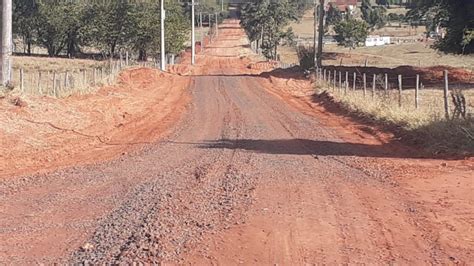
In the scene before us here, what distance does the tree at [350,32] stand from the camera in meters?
98.4

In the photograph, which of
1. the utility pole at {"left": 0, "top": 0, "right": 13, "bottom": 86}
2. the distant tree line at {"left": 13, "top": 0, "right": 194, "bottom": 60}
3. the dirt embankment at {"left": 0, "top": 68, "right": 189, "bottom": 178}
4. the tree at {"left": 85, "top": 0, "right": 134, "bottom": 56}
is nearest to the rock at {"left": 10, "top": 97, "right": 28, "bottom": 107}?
the dirt embankment at {"left": 0, "top": 68, "right": 189, "bottom": 178}

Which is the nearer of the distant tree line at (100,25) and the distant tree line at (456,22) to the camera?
the distant tree line at (456,22)

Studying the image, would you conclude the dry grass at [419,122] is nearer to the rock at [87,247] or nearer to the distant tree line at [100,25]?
the rock at [87,247]

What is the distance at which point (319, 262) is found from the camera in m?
6.06

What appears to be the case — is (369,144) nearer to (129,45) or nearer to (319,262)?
(319,262)

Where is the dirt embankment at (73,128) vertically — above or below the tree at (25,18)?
below

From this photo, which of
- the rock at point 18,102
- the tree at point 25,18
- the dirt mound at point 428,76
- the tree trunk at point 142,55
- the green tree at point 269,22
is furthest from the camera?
the green tree at point 269,22

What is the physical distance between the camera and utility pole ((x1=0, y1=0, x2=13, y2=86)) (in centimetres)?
1620

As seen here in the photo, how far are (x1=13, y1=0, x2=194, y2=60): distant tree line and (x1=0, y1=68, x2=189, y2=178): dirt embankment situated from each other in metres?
36.9

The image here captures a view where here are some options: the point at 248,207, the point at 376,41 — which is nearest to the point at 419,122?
the point at 248,207

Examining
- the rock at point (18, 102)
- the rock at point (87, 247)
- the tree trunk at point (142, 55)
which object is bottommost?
the rock at point (87, 247)

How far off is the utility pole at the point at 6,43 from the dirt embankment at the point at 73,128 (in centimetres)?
87

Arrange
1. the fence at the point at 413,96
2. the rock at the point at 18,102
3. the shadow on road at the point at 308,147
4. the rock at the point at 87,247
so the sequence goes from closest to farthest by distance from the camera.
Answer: the rock at the point at 87,247 < the shadow on road at the point at 308,147 < the fence at the point at 413,96 < the rock at the point at 18,102

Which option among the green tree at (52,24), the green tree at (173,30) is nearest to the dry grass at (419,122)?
the green tree at (173,30)
